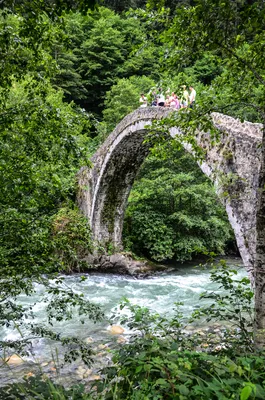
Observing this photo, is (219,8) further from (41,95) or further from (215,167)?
(215,167)

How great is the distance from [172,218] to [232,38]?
27.5ft

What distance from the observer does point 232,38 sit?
88.0 inches

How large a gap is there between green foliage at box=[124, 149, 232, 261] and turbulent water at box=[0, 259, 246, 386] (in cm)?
80

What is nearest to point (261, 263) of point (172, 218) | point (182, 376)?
point (182, 376)

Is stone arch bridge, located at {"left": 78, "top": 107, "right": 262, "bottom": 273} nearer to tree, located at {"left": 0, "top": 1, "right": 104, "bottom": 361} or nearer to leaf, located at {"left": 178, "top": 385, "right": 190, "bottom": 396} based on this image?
tree, located at {"left": 0, "top": 1, "right": 104, "bottom": 361}

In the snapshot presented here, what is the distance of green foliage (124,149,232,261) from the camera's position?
33.6 feet

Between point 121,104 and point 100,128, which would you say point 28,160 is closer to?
point 100,128

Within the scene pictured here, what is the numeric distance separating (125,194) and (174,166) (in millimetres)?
2315

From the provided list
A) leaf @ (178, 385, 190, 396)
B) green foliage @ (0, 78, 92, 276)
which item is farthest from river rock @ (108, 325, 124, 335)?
leaf @ (178, 385, 190, 396)

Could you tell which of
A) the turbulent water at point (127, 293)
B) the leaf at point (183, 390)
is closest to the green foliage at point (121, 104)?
the turbulent water at point (127, 293)

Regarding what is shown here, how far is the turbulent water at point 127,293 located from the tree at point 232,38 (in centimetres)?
331

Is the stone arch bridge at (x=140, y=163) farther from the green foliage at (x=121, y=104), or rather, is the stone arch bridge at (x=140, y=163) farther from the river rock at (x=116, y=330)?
the green foliage at (x=121, y=104)

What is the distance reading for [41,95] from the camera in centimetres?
266

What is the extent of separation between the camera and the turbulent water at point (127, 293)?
537 cm
